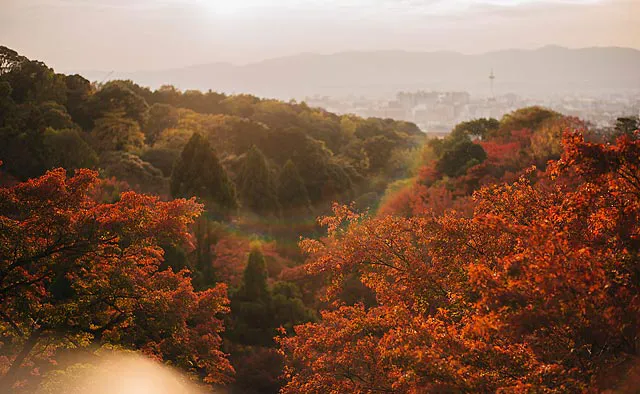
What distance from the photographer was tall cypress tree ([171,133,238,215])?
904 inches

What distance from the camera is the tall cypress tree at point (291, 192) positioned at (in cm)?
3262

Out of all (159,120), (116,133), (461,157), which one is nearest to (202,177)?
(116,133)

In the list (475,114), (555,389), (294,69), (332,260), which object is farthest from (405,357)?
(294,69)

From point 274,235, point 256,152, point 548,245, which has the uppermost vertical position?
point 548,245

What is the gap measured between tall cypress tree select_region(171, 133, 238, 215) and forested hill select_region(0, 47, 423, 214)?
0.22m

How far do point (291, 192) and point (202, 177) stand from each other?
10.3m

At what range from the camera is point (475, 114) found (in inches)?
5920

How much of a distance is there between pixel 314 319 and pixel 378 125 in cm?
4830

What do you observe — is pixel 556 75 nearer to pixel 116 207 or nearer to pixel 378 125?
pixel 378 125

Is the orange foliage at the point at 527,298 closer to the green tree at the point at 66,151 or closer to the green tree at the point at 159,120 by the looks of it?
the green tree at the point at 66,151

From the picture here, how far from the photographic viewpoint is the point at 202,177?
75.4 feet

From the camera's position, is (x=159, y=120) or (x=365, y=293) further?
(x=159, y=120)

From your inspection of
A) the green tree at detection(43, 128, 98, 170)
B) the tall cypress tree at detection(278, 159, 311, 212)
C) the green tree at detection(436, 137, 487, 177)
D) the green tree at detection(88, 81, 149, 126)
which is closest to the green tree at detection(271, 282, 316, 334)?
the green tree at detection(43, 128, 98, 170)

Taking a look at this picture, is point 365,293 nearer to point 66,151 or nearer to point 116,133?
point 66,151
